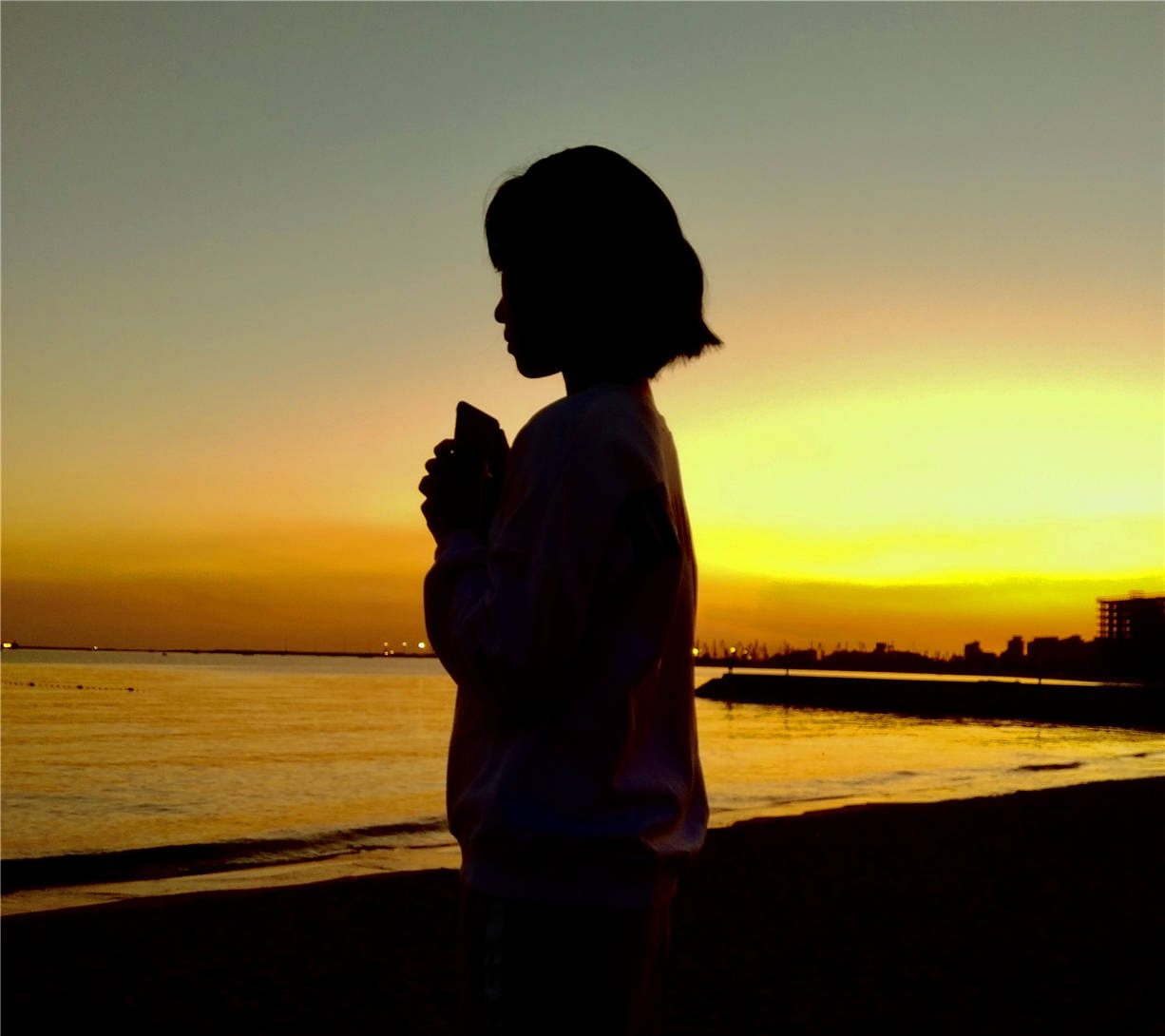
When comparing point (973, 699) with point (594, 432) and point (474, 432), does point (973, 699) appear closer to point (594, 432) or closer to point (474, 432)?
point (474, 432)

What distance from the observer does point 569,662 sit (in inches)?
50.9

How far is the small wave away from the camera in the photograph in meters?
12.7

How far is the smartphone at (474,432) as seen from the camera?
154cm

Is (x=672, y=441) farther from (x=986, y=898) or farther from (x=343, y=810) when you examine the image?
(x=343, y=810)

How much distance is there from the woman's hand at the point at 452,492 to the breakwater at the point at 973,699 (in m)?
60.9

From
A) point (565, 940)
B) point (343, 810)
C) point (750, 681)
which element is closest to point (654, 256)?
point (565, 940)

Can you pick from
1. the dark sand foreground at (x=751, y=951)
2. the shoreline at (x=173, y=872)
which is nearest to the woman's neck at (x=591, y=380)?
the dark sand foreground at (x=751, y=951)

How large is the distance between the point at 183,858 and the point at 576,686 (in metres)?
14.5

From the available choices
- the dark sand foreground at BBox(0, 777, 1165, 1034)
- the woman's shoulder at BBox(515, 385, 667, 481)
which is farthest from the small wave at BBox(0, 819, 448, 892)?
the woman's shoulder at BBox(515, 385, 667, 481)

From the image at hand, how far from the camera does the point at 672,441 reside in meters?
1.56

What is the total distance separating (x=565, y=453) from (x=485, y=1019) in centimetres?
71

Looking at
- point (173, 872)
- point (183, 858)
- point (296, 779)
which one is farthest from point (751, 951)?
point (296, 779)

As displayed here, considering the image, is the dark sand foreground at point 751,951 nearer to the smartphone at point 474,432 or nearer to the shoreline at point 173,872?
the shoreline at point 173,872

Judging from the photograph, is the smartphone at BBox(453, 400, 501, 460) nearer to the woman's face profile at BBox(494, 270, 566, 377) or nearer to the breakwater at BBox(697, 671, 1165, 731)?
the woman's face profile at BBox(494, 270, 566, 377)
